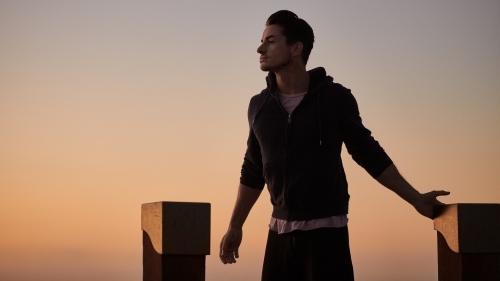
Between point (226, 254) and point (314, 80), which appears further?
point (226, 254)

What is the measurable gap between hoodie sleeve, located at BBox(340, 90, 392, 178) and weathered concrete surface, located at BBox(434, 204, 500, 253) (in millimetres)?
338

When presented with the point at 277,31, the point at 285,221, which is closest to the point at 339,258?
the point at 285,221

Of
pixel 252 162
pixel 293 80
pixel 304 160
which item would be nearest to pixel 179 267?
pixel 304 160

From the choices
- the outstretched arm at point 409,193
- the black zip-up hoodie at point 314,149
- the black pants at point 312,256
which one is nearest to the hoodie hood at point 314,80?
the black zip-up hoodie at point 314,149

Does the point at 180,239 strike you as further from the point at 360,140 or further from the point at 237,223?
the point at 360,140

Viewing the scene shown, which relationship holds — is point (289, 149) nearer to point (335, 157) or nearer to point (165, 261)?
point (335, 157)

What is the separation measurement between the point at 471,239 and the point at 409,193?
Answer: 320 millimetres

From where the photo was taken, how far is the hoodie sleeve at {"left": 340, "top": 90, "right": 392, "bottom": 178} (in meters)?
3.46

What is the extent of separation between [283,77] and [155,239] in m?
0.96

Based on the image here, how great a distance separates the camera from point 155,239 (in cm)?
302

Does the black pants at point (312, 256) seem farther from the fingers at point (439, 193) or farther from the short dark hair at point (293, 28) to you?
the short dark hair at point (293, 28)

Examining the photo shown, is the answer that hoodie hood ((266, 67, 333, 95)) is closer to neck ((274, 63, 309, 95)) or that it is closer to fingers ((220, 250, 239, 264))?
neck ((274, 63, 309, 95))

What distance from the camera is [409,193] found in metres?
3.42

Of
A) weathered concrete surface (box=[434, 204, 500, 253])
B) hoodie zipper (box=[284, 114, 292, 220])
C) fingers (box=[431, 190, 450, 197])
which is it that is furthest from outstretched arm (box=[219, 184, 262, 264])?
weathered concrete surface (box=[434, 204, 500, 253])
